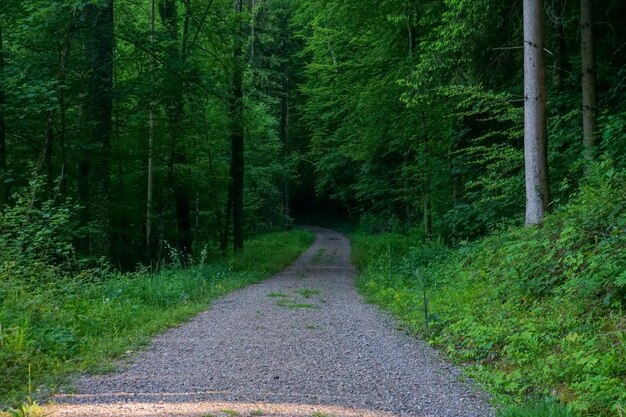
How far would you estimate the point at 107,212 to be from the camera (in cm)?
1288

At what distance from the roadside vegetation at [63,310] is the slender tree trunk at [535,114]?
644 cm

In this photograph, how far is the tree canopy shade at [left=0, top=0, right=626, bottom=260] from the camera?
11078 millimetres

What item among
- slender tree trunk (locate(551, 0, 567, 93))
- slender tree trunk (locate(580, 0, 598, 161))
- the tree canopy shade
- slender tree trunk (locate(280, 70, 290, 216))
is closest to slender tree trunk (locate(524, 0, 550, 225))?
the tree canopy shade

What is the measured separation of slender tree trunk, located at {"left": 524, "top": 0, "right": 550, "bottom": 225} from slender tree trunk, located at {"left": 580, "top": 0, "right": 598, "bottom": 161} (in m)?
1.54

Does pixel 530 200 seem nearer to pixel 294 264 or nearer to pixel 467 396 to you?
pixel 467 396

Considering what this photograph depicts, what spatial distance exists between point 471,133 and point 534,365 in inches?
462

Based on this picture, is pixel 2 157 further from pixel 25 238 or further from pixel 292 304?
pixel 292 304

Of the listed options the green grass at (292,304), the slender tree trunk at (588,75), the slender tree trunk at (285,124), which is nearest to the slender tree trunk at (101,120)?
the green grass at (292,304)

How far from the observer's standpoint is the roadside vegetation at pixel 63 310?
5113 millimetres

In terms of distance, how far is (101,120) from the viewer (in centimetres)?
1309

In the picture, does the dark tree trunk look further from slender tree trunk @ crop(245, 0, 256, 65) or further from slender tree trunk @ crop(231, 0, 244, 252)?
slender tree trunk @ crop(245, 0, 256, 65)

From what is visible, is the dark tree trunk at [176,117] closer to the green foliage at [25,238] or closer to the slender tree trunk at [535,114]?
the green foliage at [25,238]

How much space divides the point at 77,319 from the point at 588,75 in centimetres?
1020

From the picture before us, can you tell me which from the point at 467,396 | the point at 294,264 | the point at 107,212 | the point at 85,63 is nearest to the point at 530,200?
the point at 467,396
